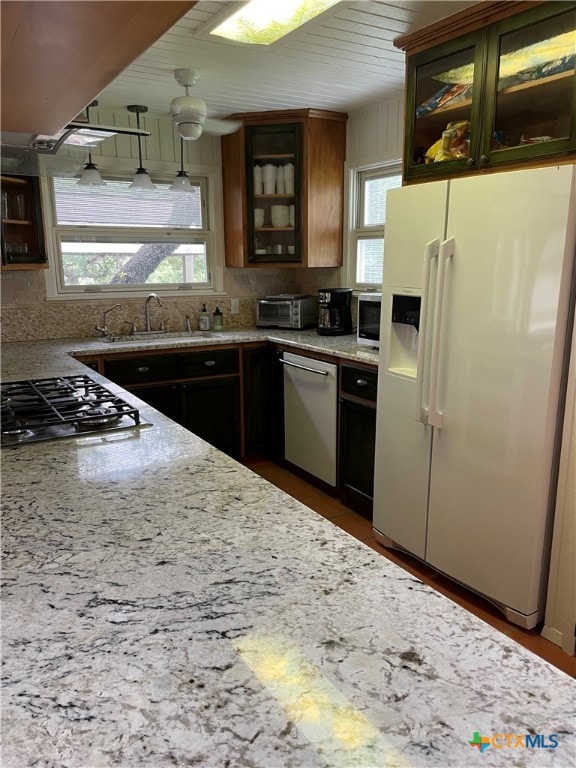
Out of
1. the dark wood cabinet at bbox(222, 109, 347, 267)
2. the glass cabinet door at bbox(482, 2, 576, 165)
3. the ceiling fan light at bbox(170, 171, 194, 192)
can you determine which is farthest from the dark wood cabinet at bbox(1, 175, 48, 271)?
the glass cabinet door at bbox(482, 2, 576, 165)

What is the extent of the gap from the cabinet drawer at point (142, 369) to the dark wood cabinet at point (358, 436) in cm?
112

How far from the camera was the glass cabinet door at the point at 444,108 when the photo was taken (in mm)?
2297

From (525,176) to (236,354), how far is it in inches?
88.6

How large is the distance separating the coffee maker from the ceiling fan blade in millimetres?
1306

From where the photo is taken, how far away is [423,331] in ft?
7.59

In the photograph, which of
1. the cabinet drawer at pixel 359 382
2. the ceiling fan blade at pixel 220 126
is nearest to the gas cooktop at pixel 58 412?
the cabinet drawer at pixel 359 382

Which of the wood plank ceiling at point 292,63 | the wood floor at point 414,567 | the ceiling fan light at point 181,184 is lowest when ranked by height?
the wood floor at point 414,567

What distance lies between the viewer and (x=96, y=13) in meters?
0.56

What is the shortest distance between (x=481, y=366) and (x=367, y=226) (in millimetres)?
2083

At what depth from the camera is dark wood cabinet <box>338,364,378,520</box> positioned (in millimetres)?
2973

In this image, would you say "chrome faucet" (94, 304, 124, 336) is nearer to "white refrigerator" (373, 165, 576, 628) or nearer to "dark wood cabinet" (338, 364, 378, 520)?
"dark wood cabinet" (338, 364, 378, 520)

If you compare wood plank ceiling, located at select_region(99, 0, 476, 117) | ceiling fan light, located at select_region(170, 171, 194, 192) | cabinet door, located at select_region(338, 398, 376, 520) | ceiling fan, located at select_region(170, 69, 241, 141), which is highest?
wood plank ceiling, located at select_region(99, 0, 476, 117)

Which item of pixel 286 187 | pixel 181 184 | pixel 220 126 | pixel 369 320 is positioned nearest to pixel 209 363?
pixel 369 320

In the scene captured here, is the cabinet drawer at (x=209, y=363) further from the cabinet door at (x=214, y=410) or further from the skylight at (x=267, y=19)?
the skylight at (x=267, y=19)
